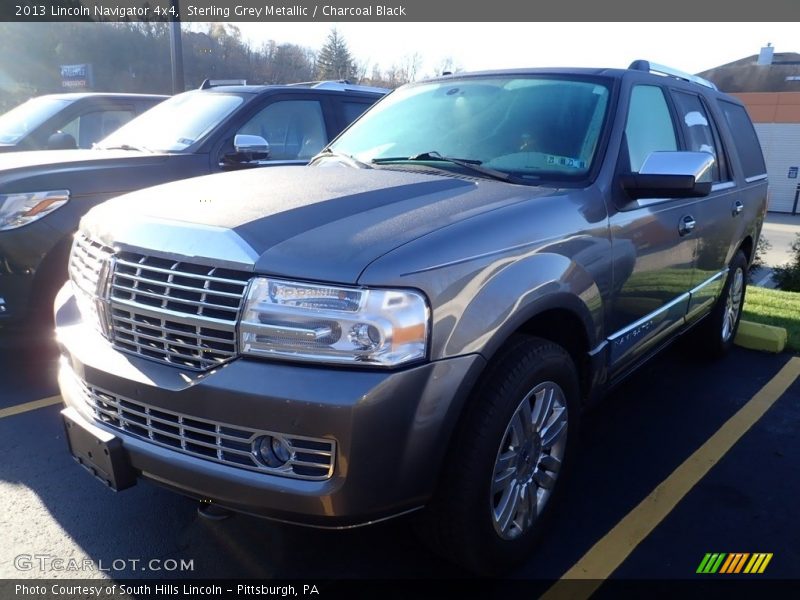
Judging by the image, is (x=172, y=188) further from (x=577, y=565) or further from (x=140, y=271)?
(x=577, y=565)

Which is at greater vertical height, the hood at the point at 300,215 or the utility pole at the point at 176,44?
the utility pole at the point at 176,44

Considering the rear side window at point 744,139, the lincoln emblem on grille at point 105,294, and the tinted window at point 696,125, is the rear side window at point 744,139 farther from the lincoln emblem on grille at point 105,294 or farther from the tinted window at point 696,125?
the lincoln emblem on grille at point 105,294

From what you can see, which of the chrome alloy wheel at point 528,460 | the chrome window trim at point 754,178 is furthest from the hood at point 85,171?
the chrome window trim at point 754,178

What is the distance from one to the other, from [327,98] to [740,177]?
3548 millimetres

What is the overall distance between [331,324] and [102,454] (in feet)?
3.10

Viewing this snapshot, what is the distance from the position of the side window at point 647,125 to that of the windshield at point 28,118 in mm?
5509

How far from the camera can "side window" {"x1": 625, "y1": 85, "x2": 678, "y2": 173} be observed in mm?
3316

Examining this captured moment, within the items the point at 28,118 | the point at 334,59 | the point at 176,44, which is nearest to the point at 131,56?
the point at 334,59

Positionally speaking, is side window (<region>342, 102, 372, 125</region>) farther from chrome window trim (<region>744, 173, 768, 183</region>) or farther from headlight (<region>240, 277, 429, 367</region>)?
headlight (<region>240, 277, 429, 367</region>)

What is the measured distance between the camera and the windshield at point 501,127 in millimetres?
3109

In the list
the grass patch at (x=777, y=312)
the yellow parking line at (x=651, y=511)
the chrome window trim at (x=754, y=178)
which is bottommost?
the grass patch at (x=777, y=312)

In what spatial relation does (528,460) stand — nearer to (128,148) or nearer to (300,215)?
(300,215)

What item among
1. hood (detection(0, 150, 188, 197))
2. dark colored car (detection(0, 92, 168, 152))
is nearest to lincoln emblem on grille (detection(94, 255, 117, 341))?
hood (detection(0, 150, 188, 197))

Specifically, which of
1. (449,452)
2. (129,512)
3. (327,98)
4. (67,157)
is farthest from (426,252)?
(327,98)
